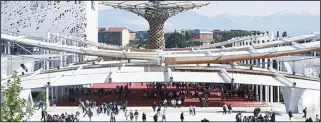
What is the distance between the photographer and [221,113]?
23.4 metres

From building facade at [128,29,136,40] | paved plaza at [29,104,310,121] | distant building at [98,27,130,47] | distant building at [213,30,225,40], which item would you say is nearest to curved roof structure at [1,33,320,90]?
paved plaza at [29,104,310,121]

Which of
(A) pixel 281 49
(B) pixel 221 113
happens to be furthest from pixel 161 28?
(B) pixel 221 113

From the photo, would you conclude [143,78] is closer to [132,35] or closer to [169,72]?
[169,72]

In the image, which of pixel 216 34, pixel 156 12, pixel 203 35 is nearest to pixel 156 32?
pixel 156 12

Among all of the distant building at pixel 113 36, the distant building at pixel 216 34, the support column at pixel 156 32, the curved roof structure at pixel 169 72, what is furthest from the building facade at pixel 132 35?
the curved roof structure at pixel 169 72

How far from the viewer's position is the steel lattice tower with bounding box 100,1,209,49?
40.8 meters

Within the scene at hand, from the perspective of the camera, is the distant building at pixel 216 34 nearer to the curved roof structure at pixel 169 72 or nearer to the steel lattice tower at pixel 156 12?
the steel lattice tower at pixel 156 12

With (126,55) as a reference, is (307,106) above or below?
below

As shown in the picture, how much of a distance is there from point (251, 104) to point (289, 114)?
486cm

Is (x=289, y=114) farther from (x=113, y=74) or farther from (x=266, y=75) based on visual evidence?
(x=113, y=74)

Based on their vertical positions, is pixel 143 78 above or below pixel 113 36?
below

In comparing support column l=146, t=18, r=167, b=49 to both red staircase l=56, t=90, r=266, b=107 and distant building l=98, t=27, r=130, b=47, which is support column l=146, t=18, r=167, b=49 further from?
distant building l=98, t=27, r=130, b=47

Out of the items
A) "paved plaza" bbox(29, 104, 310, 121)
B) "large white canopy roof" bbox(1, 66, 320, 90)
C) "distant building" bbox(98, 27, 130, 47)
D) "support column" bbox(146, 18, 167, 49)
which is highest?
"distant building" bbox(98, 27, 130, 47)

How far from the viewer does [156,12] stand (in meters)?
41.0
